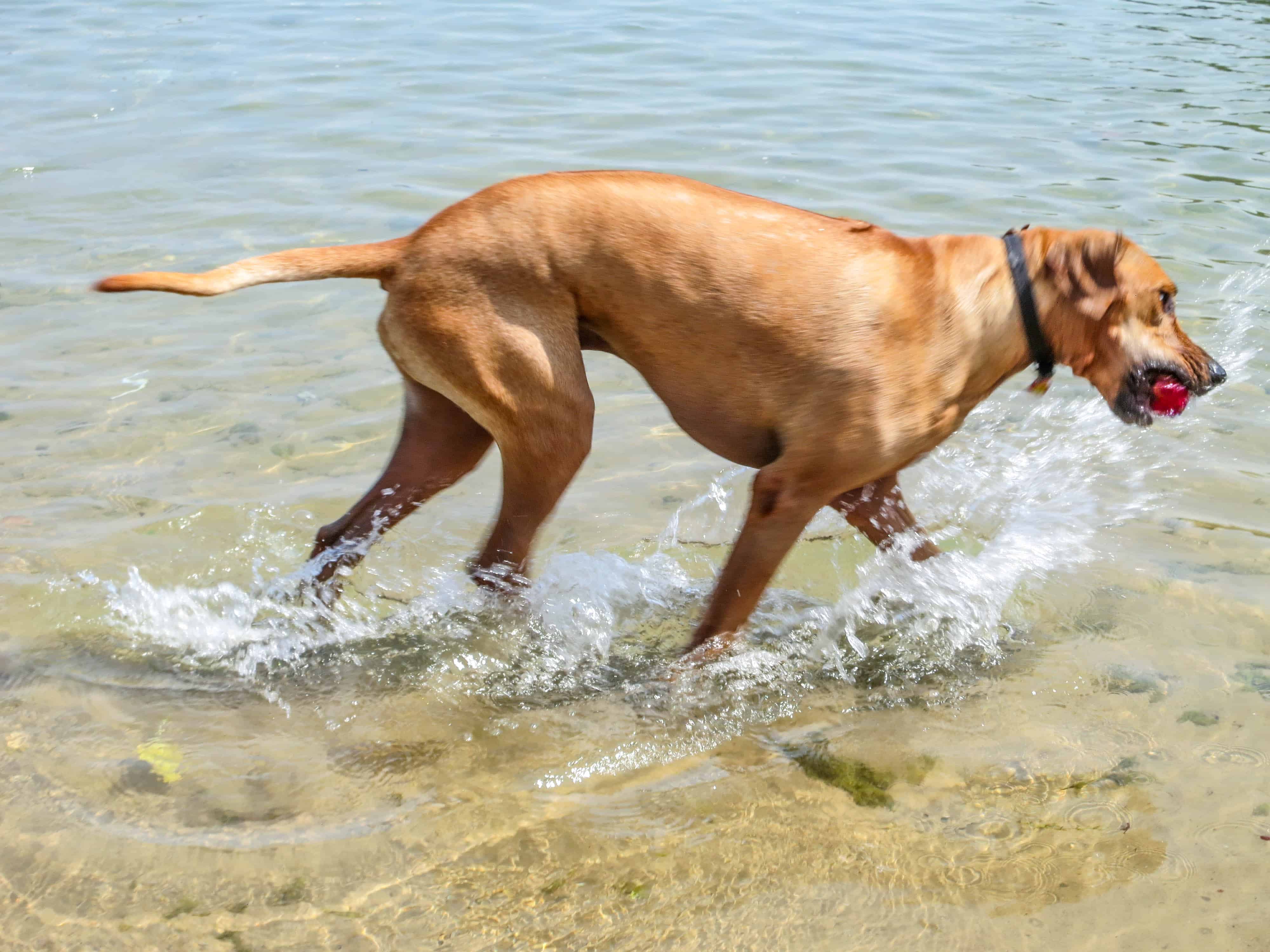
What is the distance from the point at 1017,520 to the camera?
4.80 m

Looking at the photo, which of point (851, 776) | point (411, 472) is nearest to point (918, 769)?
point (851, 776)

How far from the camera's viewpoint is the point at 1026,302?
3473 millimetres

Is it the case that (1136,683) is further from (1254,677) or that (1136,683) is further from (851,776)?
(851,776)

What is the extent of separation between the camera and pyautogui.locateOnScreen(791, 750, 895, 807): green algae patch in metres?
3.28

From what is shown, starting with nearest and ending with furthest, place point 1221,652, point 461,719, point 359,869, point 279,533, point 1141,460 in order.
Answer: point 359,869, point 461,719, point 1221,652, point 279,533, point 1141,460

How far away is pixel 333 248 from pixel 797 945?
2183 mm

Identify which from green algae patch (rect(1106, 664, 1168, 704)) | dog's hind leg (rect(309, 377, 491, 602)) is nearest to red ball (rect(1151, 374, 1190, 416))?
green algae patch (rect(1106, 664, 1168, 704))

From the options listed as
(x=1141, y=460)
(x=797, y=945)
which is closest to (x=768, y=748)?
(x=797, y=945)

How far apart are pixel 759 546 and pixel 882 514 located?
2.60 ft

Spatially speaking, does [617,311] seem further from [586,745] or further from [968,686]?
[968,686]

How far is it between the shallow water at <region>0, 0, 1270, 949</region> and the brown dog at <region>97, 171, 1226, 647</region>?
2.11 ft

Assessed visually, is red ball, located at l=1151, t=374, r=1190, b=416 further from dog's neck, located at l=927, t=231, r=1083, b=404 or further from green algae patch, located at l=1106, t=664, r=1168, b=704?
green algae patch, located at l=1106, t=664, r=1168, b=704

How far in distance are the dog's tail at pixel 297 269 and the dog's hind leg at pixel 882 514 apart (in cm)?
163

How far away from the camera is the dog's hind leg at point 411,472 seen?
3.77m
